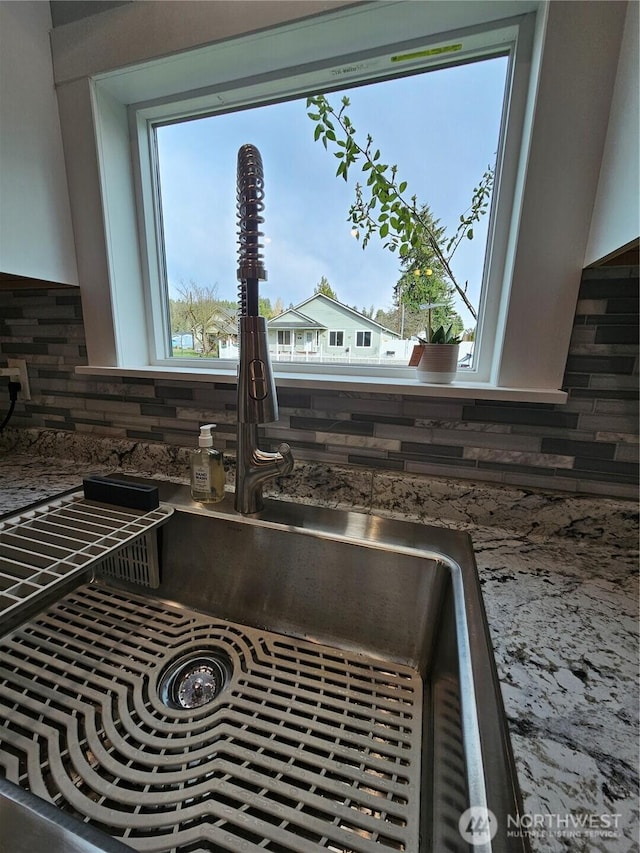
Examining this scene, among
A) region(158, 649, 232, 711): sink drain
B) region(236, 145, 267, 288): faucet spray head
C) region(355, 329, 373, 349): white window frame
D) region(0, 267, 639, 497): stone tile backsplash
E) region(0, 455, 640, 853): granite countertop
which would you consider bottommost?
region(158, 649, 232, 711): sink drain

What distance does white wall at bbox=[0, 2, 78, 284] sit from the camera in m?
0.80

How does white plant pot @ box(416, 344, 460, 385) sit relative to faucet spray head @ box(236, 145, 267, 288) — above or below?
below

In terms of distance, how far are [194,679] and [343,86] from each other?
4.12ft

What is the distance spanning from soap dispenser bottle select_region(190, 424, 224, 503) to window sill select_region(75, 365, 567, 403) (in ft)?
0.60

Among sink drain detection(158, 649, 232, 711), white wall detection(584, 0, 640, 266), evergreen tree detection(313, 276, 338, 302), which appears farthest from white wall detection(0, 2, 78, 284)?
white wall detection(584, 0, 640, 266)

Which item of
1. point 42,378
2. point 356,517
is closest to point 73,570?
point 356,517

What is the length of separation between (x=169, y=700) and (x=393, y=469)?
0.59 m

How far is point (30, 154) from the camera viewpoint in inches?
33.6

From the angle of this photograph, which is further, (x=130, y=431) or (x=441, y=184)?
(x=130, y=431)

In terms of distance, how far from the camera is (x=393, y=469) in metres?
0.84

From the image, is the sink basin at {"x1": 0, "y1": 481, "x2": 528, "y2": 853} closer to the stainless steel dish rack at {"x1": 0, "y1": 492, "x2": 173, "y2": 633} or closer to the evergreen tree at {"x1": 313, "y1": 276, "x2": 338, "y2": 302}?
the stainless steel dish rack at {"x1": 0, "y1": 492, "x2": 173, "y2": 633}

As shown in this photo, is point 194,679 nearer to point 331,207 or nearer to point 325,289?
point 325,289

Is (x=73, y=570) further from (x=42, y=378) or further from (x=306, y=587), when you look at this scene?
(x=42, y=378)

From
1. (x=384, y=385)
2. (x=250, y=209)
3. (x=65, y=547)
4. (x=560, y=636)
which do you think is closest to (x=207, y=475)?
(x=65, y=547)
